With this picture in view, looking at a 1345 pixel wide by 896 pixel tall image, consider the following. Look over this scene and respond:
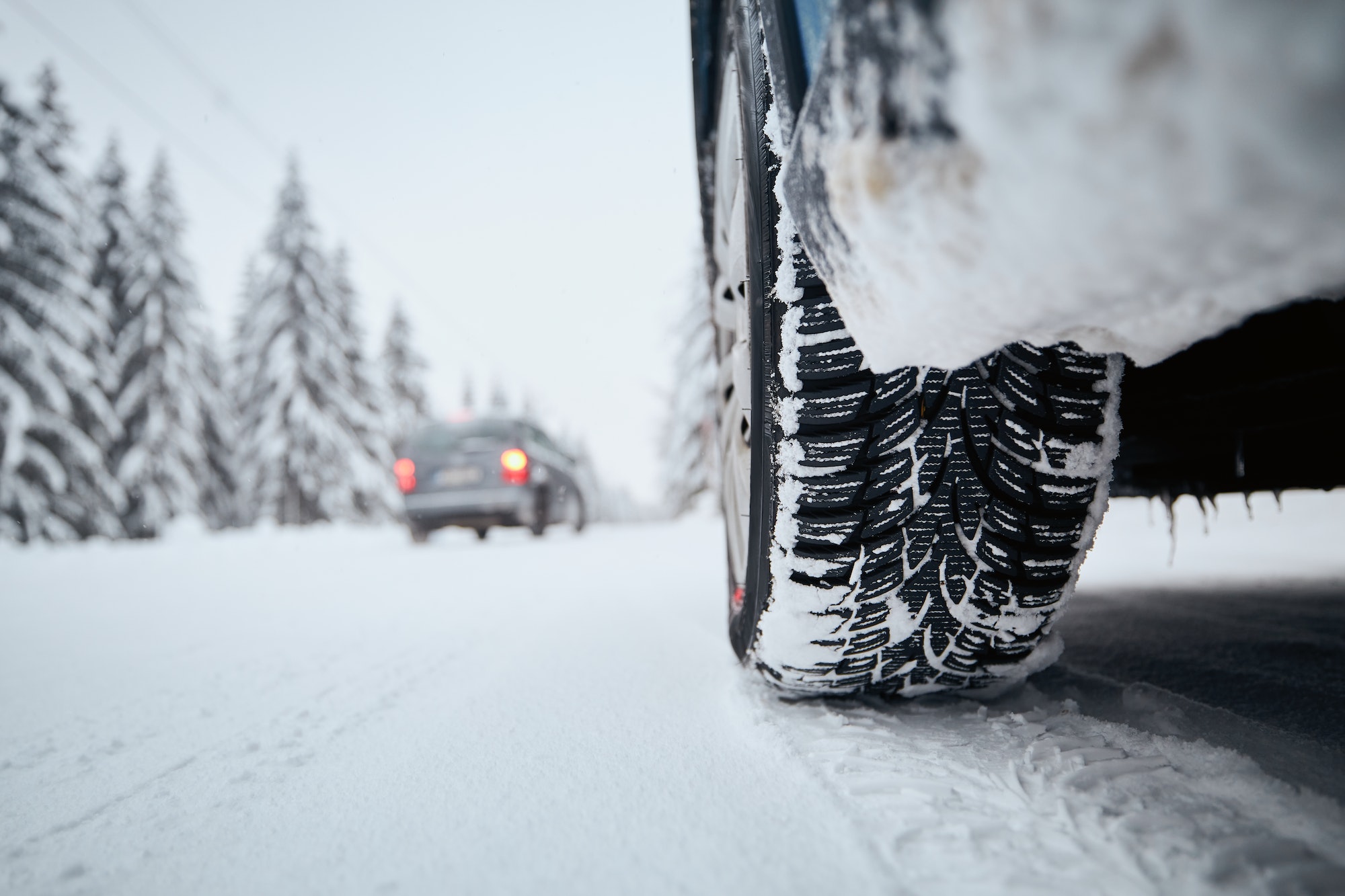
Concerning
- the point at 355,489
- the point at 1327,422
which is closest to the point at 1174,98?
the point at 1327,422

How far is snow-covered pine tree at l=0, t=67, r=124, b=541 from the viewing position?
12.0m

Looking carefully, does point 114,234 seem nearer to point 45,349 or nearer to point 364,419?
point 45,349

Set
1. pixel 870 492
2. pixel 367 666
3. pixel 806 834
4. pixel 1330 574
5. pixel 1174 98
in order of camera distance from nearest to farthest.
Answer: pixel 1174 98 → pixel 806 834 → pixel 870 492 → pixel 367 666 → pixel 1330 574

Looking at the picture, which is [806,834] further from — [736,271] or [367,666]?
[367,666]

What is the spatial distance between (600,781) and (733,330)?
84 cm

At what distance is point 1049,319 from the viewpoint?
0.54m

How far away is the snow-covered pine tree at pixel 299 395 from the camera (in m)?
17.0

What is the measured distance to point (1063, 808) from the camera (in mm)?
736

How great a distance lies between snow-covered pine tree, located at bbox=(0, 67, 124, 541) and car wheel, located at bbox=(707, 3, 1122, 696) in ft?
54.1

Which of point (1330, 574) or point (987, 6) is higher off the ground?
point (987, 6)

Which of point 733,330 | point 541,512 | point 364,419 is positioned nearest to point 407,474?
point 541,512

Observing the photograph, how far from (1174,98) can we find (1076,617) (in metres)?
1.78

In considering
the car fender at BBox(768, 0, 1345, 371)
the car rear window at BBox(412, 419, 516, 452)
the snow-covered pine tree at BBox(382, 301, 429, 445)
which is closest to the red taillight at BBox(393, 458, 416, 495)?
the car rear window at BBox(412, 419, 516, 452)

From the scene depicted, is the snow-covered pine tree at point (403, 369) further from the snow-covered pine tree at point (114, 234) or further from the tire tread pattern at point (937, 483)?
the tire tread pattern at point (937, 483)
